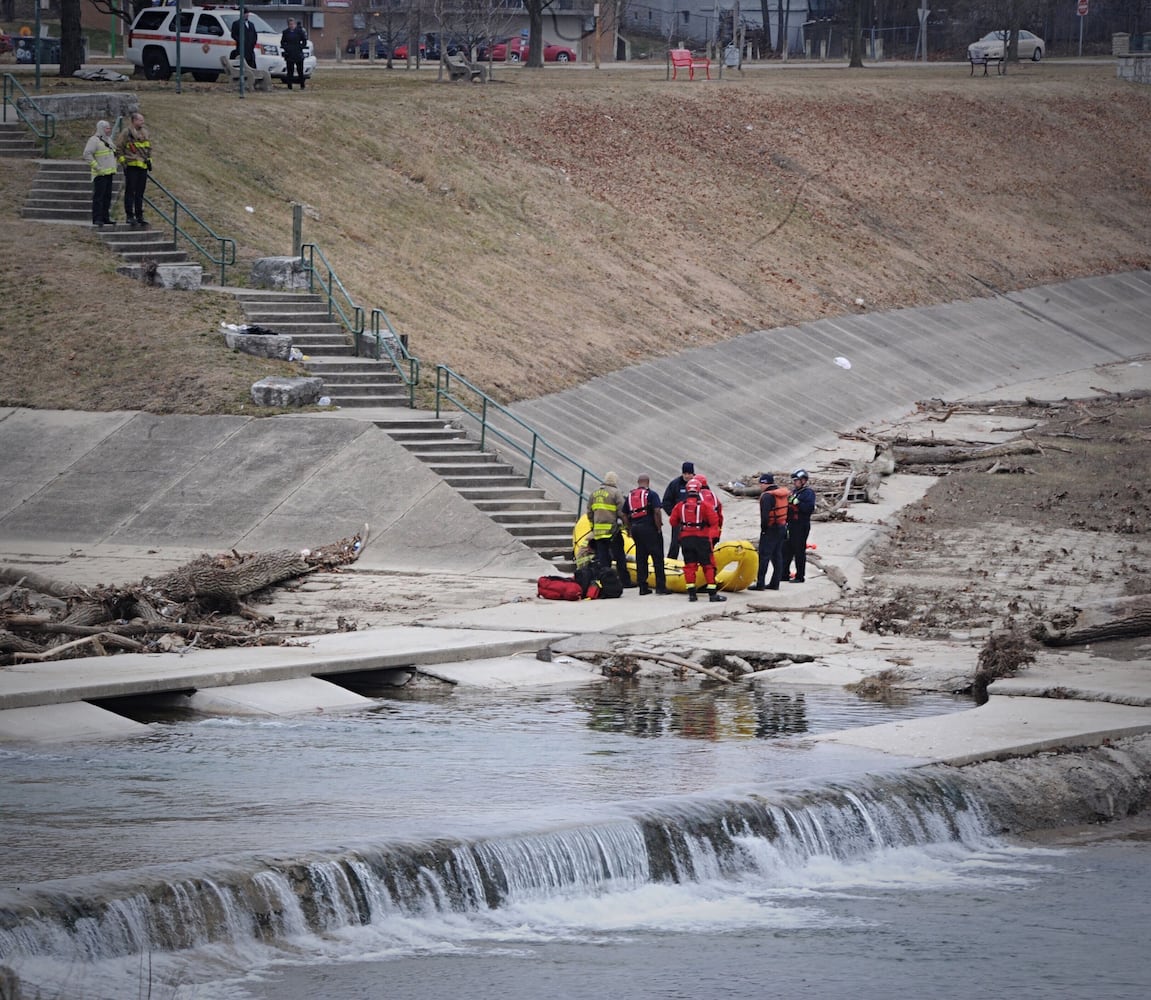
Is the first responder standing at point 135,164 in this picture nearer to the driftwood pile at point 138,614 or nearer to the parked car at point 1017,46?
the driftwood pile at point 138,614

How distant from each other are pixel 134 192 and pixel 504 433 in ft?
27.8

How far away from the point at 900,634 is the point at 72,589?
9.49 metres

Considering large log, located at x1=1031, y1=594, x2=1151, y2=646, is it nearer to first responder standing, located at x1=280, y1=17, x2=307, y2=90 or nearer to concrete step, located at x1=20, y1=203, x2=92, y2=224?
concrete step, located at x1=20, y1=203, x2=92, y2=224

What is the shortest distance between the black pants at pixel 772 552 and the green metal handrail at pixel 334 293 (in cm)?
951

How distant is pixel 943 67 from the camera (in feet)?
249

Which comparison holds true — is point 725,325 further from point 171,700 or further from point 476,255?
point 171,700

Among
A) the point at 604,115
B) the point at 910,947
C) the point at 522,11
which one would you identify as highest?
the point at 522,11

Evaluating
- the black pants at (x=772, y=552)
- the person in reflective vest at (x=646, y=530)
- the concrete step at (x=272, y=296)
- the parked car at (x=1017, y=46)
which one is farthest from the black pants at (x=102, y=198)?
the parked car at (x=1017, y=46)

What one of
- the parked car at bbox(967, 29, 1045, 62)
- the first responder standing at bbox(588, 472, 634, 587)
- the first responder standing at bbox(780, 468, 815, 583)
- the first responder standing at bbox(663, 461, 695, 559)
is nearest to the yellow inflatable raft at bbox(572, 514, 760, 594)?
the first responder standing at bbox(588, 472, 634, 587)

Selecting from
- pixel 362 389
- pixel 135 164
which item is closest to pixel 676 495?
pixel 362 389

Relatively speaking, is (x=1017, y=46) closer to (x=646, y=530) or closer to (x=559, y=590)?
(x=646, y=530)

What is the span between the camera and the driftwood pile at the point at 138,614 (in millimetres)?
20125

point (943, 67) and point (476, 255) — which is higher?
point (943, 67)

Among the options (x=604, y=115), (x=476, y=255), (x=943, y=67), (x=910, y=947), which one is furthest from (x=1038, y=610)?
(x=943, y=67)
